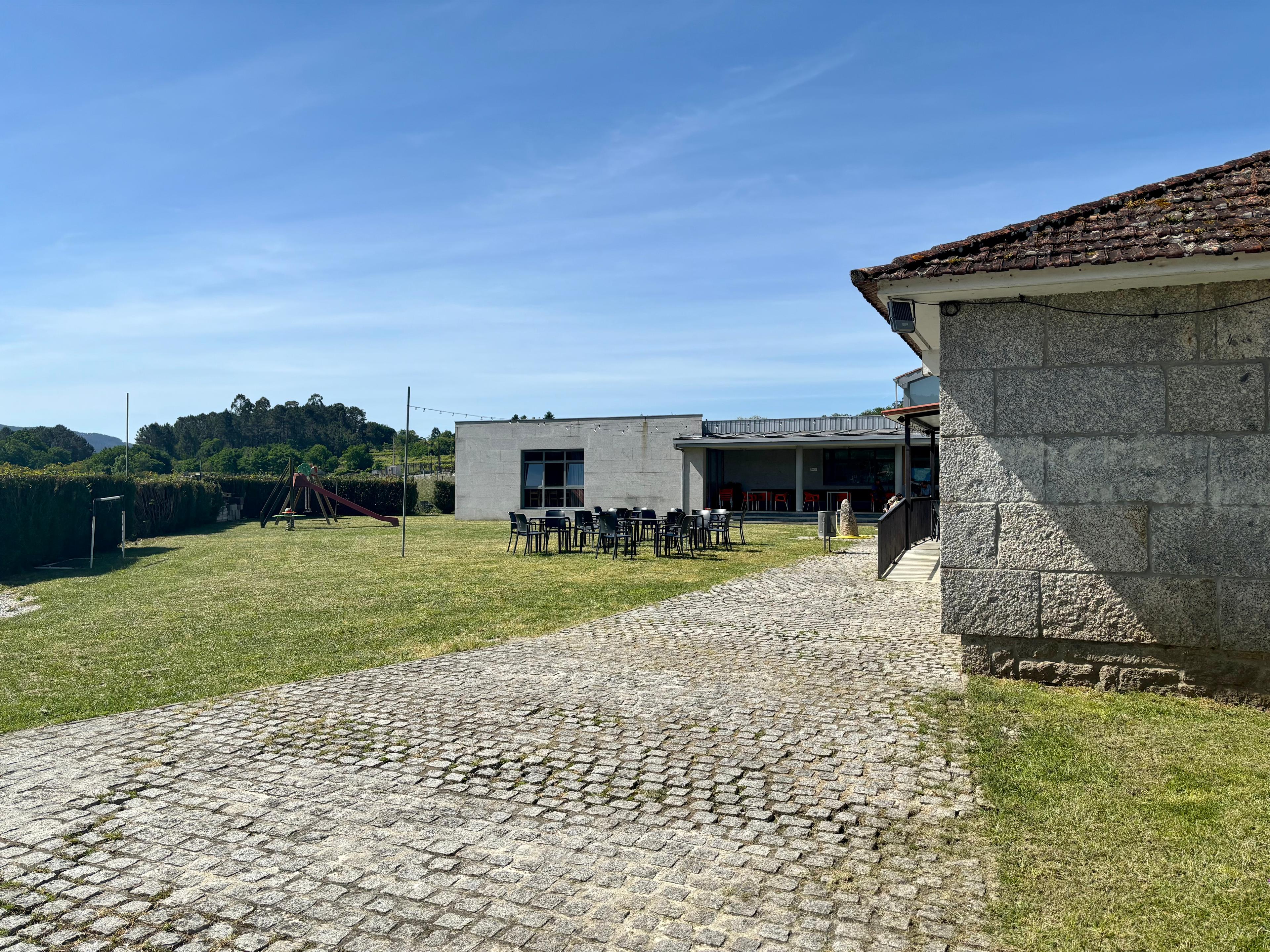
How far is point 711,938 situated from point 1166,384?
15.3ft

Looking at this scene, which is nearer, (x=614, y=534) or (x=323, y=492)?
(x=614, y=534)

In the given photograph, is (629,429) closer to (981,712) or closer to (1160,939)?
(981,712)

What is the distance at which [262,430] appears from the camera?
10238 cm

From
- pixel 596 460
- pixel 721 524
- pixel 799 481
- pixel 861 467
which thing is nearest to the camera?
pixel 721 524

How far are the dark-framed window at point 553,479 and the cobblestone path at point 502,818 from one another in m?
26.0

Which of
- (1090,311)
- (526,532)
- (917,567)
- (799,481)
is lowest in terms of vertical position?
(917,567)

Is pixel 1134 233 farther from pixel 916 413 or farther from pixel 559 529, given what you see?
pixel 559 529

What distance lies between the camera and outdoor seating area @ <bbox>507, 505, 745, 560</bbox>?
56.1 ft

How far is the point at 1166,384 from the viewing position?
221 inches

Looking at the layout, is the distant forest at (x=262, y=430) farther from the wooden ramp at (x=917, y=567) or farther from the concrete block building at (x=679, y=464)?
the wooden ramp at (x=917, y=567)

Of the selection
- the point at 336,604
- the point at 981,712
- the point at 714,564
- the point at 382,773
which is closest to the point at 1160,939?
the point at 981,712

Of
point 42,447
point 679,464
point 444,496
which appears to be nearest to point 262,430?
point 42,447

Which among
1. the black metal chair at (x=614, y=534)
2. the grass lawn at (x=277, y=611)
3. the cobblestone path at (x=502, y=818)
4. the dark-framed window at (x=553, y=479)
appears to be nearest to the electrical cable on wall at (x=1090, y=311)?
the cobblestone path at (x=502, y=818)

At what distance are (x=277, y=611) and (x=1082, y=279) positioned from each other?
28.7 feet
